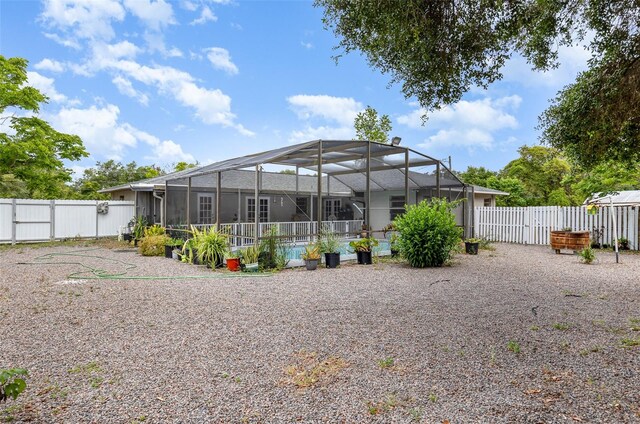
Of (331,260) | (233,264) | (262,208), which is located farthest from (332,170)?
(233,264)

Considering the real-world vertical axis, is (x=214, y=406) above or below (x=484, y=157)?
below

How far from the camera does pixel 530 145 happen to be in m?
28.4

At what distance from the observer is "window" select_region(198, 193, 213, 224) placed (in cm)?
1655

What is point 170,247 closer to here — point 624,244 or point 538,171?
point 624,244

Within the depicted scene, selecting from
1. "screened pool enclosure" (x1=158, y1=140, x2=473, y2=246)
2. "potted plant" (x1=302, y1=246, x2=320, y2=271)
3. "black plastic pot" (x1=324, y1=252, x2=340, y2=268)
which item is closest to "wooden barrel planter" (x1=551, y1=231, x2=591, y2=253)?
"screened pool enclosure" (x1=158, y1=140, x2=473, y2=246)

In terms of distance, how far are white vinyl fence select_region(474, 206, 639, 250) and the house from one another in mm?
1597

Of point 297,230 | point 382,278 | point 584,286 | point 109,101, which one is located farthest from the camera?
point 109,101

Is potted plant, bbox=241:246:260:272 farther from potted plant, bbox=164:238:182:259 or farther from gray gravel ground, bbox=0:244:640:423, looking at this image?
potted plant, bbox=164:238:182:259

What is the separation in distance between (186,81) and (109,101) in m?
3.68

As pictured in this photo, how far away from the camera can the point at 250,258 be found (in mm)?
9398

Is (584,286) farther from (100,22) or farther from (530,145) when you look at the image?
(530,145)

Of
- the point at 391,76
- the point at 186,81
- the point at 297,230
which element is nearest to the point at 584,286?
the point at 391,76

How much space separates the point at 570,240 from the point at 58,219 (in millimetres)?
19463

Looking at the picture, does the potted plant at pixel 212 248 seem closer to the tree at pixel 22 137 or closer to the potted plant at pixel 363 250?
the potted plant at pixel 363 250
